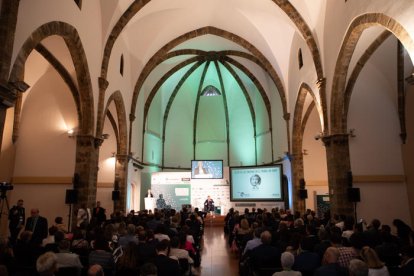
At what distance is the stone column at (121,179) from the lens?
1582 cm

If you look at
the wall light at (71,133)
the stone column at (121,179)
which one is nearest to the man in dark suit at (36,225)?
the wall light at (71,133)

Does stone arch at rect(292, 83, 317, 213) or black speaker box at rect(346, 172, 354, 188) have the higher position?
stone arch at rect(292, 83, 317, 213)

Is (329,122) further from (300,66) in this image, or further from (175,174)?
(175,174)

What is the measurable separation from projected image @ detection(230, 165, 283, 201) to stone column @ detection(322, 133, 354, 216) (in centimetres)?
624

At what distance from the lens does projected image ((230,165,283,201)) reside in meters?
17.9

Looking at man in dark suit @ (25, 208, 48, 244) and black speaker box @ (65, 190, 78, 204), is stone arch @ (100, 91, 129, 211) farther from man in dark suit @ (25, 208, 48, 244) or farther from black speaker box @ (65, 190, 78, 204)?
man in dark suit @ (25, 208, 48, 244)

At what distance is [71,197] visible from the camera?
10.4m

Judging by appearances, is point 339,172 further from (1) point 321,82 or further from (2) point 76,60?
(2) point 76,60

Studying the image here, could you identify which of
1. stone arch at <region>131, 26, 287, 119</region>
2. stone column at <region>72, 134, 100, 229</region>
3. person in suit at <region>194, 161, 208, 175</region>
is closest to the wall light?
stone column at <region>72, 134, 100, 229</region>

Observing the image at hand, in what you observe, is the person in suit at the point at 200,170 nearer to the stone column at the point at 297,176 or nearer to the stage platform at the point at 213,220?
the stage platform at the point at 213,220

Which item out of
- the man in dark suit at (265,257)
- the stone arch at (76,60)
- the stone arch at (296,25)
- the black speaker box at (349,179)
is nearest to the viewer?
the man in dark suit at (265,257)

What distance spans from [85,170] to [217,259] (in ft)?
17.0

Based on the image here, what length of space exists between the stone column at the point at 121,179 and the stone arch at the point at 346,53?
9.84m

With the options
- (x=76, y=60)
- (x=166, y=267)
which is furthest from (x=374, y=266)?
(x=76, y=60)
